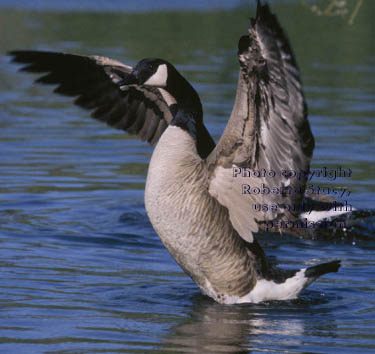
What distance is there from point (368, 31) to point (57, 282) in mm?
23289

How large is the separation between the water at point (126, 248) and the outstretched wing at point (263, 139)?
34.7 inches

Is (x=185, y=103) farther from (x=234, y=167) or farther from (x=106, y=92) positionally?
(x=106, y=92)

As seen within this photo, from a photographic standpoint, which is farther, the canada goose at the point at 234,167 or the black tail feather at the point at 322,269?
the black tail feather at the point at 322,269

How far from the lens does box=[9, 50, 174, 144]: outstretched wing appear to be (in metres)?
8.54

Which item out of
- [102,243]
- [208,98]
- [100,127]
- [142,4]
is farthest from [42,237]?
[142,4]

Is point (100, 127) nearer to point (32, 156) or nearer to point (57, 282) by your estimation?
point (32, 156)

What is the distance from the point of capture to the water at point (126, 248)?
21.8ft

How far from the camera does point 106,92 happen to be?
903cm

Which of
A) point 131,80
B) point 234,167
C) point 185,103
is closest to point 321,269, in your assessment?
point 234,167

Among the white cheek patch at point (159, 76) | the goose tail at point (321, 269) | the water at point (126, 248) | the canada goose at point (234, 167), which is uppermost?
the white cheek patch at point (159, 76)

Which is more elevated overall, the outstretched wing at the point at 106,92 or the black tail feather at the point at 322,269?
the outstretched wing at the point at 106,92

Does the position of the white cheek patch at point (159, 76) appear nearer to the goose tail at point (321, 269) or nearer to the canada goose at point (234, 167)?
the canada goose at point (234, 167)

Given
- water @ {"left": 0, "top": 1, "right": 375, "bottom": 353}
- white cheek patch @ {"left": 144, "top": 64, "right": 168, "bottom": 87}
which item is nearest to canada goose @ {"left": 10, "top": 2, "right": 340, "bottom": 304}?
white cheek patch @ {"left": 144, "top": 64, "right": 168, "bottom": 87}

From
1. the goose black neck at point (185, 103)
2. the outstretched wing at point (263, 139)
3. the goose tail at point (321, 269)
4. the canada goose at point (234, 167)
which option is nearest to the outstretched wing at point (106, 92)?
the canada goose at point (234, 167)
